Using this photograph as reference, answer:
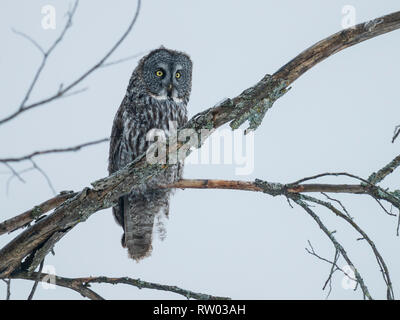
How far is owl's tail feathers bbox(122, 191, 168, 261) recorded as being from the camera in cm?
543

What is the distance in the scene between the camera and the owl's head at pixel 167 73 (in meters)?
5.72

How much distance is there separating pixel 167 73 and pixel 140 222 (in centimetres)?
160

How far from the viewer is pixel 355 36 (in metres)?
2.91

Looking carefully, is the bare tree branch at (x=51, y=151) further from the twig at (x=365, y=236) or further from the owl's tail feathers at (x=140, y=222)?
the owl's tail feathers at (x=140, y=222)

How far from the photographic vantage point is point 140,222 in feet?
17.9

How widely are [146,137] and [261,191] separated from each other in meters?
2.21

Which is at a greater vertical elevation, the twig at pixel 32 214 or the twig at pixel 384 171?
the twig at pixel 384 171

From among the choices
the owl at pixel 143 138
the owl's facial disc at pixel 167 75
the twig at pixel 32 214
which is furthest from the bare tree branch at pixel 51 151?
the owl's facial disc at pixel 167 75
